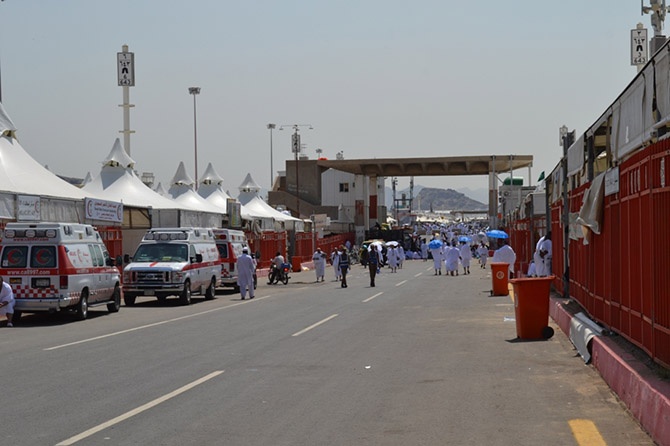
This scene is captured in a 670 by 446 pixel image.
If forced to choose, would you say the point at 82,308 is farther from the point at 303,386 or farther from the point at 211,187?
the point at 211,187

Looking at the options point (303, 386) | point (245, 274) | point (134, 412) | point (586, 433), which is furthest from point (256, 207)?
point (586, 433)

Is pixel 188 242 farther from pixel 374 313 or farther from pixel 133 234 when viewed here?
pixel 133 234

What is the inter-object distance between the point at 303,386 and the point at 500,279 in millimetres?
19679

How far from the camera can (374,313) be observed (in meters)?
23.4

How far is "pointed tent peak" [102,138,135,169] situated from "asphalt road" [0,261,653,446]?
66.6 ft

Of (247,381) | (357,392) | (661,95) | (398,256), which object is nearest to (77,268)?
(247,381)

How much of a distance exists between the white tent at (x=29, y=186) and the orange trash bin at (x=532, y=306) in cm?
1578

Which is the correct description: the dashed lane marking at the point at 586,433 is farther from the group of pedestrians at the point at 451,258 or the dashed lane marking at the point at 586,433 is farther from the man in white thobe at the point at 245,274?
the group of pedestrians at the point at 451,258

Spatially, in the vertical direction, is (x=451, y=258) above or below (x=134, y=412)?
above

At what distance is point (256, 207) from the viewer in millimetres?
60812

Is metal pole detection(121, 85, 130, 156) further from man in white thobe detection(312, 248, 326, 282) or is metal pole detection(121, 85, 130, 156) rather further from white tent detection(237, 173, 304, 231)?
man in white thobe detection(312, 248, 326, 282)

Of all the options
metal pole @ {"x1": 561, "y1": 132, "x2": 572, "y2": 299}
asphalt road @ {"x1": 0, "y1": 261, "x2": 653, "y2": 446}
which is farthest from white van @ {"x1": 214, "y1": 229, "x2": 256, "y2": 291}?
Result: metal pole @ {"x1": 561, "y1": 132, "x2": 572, "y2": 299}

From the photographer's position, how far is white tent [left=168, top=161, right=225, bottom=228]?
46.5 m

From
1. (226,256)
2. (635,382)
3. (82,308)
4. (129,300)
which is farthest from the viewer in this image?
(226,256)
